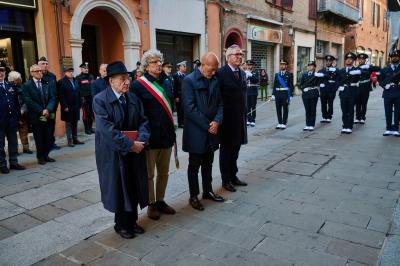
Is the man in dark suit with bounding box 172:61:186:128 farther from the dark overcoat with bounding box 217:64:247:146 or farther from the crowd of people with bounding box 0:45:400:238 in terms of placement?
the dark overcoat with bounding box 217:64:247:146

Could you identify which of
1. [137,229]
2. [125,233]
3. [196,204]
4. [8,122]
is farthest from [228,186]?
[8,122]

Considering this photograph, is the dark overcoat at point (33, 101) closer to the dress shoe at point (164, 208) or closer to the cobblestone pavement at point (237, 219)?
the cobblestone pavement at point (237, 219)

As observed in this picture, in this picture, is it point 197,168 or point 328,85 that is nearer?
point 197,168

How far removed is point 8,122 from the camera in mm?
6121

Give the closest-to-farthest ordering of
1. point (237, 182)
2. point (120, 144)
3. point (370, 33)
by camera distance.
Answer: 1. point (120, 144)
2. point (237, 182)
3. point (370, 33)

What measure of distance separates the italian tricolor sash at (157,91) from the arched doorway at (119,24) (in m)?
6.47

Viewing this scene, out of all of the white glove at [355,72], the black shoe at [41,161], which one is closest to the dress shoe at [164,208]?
the black shoe at [41,161]

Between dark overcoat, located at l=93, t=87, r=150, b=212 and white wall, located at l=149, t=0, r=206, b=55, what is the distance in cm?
879

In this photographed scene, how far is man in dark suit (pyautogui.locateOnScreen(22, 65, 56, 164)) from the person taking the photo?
649 cm

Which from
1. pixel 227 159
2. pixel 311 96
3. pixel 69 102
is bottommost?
pixel 227 159

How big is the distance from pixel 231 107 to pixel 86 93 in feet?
18.5

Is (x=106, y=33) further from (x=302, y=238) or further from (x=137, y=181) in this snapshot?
(x=302, y=238)

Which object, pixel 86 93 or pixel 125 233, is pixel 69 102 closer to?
pixel 86 93

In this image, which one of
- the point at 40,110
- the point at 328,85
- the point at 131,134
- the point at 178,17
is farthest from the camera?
the point at 178,17
